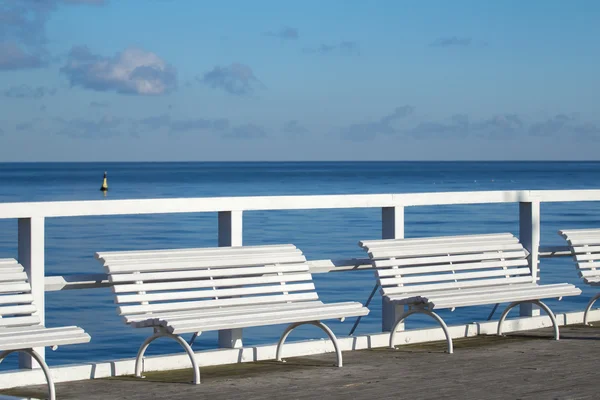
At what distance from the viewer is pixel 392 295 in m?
7.01

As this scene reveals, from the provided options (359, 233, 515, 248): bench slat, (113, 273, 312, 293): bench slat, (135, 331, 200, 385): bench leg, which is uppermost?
(359, 233, 515, 248): bench slat

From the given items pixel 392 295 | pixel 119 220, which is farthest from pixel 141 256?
pixel 119 220

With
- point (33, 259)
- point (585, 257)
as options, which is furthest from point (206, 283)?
point (585, 257)

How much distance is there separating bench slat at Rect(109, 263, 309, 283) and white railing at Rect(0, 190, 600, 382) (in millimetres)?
235

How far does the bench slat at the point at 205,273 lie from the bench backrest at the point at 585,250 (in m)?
2.38

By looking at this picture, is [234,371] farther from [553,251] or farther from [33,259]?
[553,251]

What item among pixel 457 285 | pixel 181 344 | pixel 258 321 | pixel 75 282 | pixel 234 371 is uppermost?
pixel 75 282

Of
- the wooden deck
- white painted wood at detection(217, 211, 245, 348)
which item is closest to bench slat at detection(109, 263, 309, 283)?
white painted wood at detection(217, 211, 245, 348)

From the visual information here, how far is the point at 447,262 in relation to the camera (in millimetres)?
7453

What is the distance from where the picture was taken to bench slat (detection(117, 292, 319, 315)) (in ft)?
19.5

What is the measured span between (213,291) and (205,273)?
115 mm

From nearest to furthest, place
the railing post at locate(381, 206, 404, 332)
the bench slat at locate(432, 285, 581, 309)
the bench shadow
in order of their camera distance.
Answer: the bench shadow < the bench slat at locate(432, 285, 581, 309) < the railing post at locate(381, 206, 404, 332)

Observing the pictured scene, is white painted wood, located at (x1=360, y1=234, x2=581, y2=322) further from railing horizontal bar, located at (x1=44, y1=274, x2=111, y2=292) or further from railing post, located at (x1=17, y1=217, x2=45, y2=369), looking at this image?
railing post, located at (x1=17, y1=217, x2=45, y2=369)

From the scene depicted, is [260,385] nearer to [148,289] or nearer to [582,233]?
[148,289]
